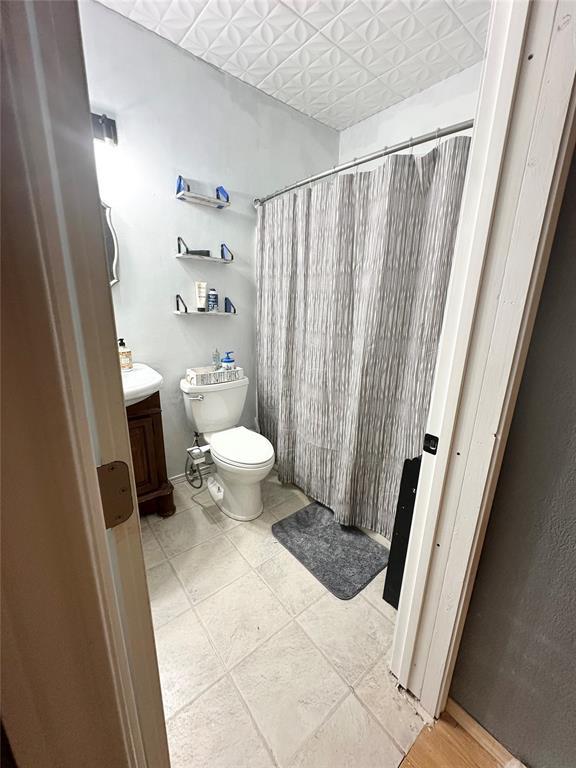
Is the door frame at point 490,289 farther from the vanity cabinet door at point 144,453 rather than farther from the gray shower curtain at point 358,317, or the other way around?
the vanity cabinet door at point 144,453

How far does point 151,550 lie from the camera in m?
1.59

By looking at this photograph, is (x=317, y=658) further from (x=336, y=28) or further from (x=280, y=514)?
(x=336, y=28)

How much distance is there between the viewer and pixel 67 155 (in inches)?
11.8

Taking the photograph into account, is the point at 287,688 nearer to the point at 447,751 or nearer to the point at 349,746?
the point at 349,746

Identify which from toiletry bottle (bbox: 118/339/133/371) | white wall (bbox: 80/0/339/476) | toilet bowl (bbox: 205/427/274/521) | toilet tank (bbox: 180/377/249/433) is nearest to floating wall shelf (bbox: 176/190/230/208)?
white wall (bbox: 80/0/339/476)

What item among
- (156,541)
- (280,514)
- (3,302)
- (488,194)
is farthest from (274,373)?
(3,302)

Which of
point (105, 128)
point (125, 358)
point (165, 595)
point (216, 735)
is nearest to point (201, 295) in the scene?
point (125, 358)

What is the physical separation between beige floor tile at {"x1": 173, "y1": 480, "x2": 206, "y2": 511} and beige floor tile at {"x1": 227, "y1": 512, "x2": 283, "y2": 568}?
377 mm

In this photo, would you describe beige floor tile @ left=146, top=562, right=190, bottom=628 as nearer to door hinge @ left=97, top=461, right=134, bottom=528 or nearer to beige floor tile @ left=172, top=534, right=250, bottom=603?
beige floor tile @ left=172, top=534, right=250, bottom=603

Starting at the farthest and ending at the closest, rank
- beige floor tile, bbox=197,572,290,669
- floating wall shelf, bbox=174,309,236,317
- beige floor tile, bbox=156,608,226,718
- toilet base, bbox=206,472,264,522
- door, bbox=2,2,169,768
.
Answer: floating wall shelf, bbox=174,309,236,317 < toilet base, bbox=206,472,264,522 < beige floor tile, bbox=197,572,290,669 < beige floor tile, bbox=156,608,226,718 < door, bbox=2,2,169,768

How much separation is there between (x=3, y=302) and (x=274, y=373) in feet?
6.04

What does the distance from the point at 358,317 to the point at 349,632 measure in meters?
1.32

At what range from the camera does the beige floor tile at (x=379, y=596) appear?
4.31 feet

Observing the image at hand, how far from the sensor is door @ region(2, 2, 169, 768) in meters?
0.27
